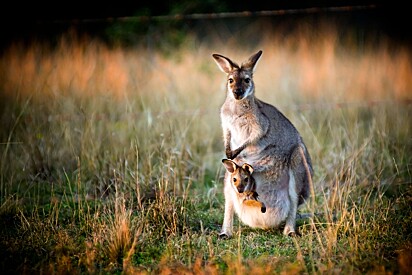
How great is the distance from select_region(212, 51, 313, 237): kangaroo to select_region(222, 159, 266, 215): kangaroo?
48 mm

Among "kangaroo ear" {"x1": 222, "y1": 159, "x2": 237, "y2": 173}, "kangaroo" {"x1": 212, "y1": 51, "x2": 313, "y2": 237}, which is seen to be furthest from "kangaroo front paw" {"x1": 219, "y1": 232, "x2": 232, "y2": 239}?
"kangaroo ear" {"x1": 222, "y1": 159, "x2": 237, "y2": 173}

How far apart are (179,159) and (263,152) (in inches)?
52.6

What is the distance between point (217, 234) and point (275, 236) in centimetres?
45

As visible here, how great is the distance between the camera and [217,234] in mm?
4602

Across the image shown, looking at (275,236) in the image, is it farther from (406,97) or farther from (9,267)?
(406,97)

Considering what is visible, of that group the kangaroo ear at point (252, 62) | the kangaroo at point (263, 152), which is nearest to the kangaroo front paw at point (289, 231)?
the kangaroo at point (263, 152)

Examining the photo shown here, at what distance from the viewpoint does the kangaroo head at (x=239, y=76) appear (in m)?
4.77

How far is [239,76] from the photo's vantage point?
15.8 ft

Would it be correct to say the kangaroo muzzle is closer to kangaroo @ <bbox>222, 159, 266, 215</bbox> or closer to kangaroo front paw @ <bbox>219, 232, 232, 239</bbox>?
kangaroo @ <bbox>222, 159, 266, 215</bbox>

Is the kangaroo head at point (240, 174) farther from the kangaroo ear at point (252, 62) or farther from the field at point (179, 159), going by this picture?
the kangaroo ear at point (252, 62)

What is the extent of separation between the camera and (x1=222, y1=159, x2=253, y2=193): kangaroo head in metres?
4.52

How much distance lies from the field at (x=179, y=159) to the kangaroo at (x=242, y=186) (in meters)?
0.25

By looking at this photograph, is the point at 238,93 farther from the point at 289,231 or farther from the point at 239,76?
the point at 289,231

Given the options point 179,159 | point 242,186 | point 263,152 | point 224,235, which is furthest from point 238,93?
point 179,159
